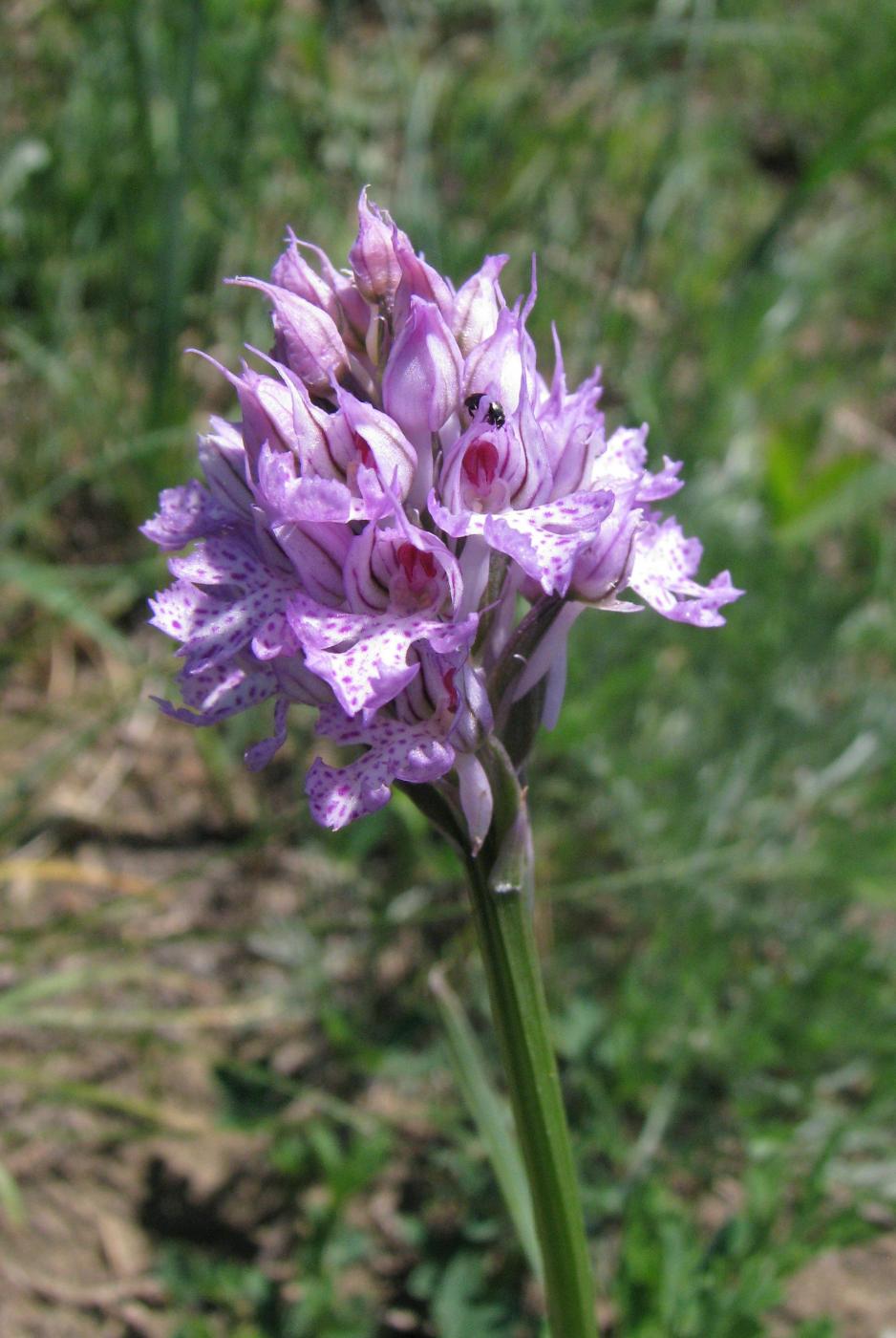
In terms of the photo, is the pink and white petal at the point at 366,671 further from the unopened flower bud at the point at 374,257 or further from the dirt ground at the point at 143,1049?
the dirt ground at the point at 143,1049

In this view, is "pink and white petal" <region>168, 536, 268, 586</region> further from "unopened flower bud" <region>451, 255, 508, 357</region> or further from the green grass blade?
the green grass blade

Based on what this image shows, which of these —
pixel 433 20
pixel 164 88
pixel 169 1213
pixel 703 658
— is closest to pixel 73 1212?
pixel 169 1213

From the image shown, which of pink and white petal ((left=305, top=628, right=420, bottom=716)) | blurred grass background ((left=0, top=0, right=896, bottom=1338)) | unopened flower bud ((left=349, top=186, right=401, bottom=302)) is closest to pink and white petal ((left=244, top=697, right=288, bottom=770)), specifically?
pink and white petal ((left=305, top=628, right=420, bottom=716))

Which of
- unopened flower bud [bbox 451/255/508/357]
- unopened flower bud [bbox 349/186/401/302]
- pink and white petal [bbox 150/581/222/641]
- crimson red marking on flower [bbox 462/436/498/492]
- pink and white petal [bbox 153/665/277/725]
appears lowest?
pink and white petal [bbox 153/665/277/725]

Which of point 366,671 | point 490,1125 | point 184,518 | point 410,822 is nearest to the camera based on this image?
point 366,671

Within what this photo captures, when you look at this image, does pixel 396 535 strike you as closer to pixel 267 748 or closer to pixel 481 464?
pixel 481 464

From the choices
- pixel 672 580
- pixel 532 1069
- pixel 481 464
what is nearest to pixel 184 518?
pixel 481 464
